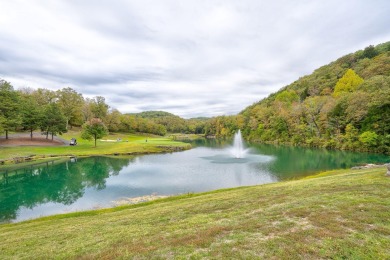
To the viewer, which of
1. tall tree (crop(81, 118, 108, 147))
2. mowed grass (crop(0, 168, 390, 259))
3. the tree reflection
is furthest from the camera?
tall tree (crop(81, 118, 108, 147))

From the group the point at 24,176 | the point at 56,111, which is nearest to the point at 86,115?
the point at 56,111

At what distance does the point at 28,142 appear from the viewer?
2084 inches

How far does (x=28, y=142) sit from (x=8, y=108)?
9512 mm

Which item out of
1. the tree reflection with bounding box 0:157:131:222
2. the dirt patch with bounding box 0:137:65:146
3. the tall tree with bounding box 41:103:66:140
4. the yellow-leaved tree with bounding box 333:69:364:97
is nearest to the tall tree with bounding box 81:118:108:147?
the tall tree with bounding box 41:103:66:140

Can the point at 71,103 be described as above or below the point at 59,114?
above

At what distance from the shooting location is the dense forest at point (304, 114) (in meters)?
50.1

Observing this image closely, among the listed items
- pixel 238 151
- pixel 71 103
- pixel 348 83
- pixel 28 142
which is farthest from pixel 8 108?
pixel 348 83

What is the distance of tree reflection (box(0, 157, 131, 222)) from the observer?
867 inches

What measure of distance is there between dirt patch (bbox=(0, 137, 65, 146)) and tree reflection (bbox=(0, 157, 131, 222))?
1726cm

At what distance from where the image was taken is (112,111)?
355 feet

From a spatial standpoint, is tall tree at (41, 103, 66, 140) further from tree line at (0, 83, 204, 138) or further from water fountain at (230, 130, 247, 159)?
water fountain at (230, 130, 247, 159)

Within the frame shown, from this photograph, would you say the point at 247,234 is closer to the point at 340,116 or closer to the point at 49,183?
the point at 49,183

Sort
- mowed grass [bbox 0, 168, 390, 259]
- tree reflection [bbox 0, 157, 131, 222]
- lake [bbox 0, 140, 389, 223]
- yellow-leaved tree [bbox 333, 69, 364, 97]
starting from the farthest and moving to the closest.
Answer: yellow-leaved tree [bbox 333, 69, 364, 97], tree reflection [bbox 0, 157, 131, 222], lake [bbox 0, 140, 389, 223], mowed grass [bbox 0, 168, 390, 259]

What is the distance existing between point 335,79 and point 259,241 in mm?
122037
